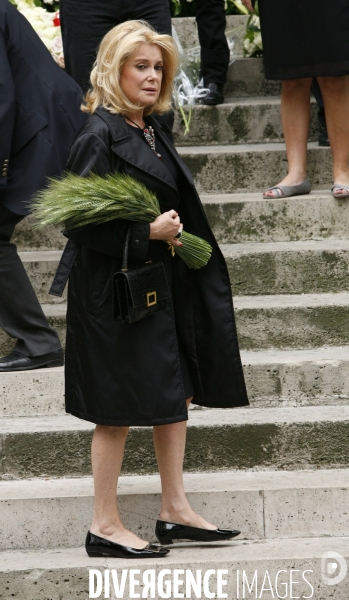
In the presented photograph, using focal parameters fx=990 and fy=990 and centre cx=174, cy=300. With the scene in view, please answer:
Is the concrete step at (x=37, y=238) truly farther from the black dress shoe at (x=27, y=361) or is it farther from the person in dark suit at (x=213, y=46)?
the person in dark suit at (x=213, y=46)

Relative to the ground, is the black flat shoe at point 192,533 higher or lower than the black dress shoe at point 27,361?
lower

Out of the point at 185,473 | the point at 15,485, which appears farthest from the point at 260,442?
the point at 15,485

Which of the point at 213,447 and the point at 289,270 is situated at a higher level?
the point at 289,270

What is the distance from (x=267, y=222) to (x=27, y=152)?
1324 mm

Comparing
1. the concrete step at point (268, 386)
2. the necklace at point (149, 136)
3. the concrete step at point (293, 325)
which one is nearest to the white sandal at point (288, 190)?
the concrete step at point (293, 325)

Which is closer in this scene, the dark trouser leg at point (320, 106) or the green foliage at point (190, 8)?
the dark trouser leg at point (320, 106)

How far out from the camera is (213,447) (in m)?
3.75

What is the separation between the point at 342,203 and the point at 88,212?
211 cm

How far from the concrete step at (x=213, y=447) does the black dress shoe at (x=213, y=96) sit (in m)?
2.38

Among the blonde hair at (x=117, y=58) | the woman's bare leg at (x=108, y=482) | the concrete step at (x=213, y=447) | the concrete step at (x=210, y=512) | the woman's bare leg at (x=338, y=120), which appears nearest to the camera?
the blonde hair at (x=117, y=58)

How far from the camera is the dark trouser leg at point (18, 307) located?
407 centimetres

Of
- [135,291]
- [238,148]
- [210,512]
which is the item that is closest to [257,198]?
[238,148]

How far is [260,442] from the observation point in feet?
12.3

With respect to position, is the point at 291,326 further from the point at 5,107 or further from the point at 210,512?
the point at 5,107
